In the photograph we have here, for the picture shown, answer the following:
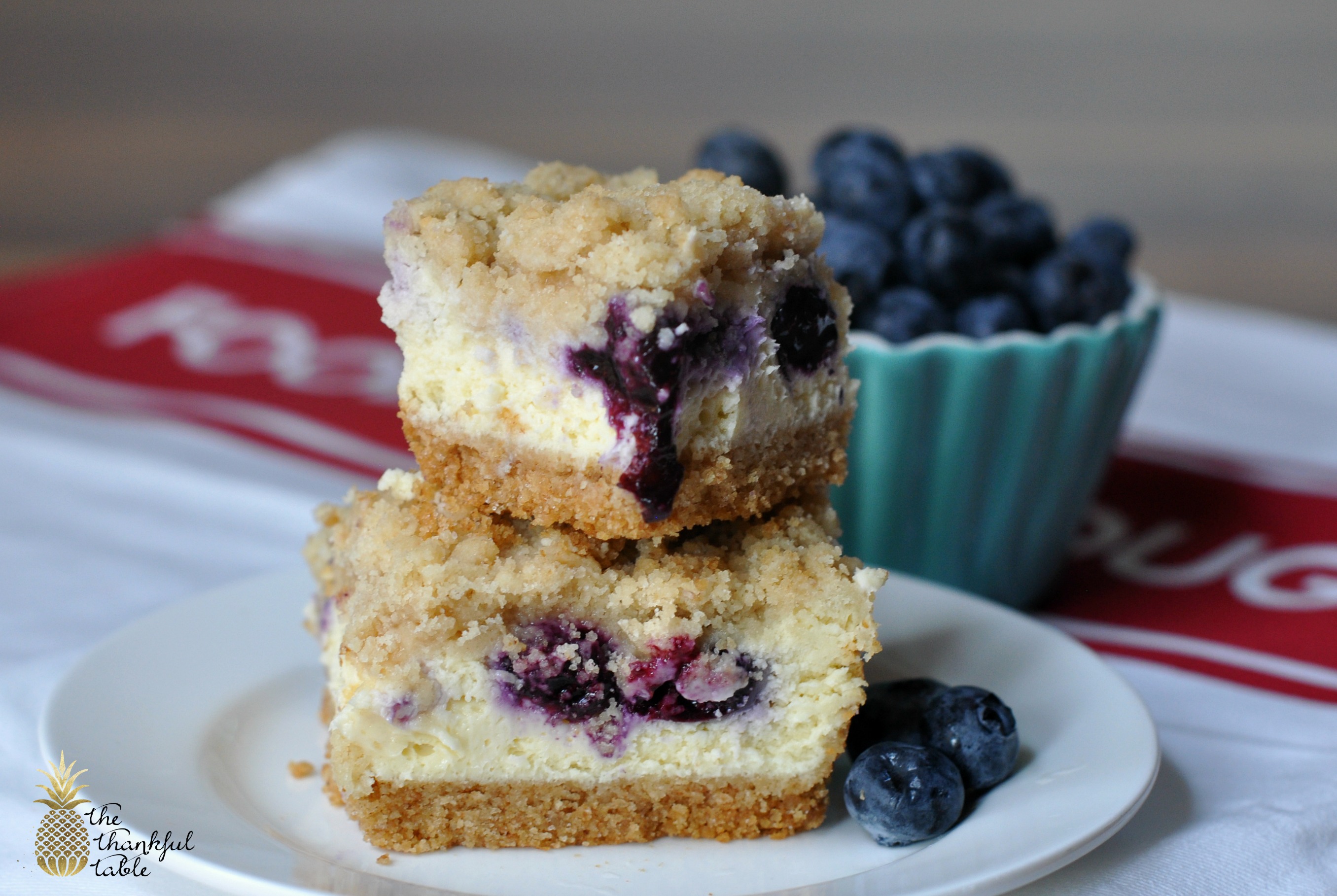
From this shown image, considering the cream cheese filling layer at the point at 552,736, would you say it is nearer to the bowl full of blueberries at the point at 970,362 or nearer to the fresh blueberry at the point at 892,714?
the fresh blueberry at the point at 892,714

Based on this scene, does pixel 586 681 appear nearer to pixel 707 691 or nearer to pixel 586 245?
pixel 707 691

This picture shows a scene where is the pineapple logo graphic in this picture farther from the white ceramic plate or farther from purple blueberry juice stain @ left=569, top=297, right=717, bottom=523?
purple blueberry juice stain @ left=569, top=297, right=717, bottom=523

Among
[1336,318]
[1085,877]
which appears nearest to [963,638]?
[1085,877]

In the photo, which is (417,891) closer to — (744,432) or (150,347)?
(744,432)

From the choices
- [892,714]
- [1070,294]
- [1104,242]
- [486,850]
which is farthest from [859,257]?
[486,850]

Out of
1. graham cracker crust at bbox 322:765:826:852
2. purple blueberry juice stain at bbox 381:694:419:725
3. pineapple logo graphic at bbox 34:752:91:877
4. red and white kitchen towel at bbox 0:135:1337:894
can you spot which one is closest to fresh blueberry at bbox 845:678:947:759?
graham cracker crust at bbox 322:765:826:852

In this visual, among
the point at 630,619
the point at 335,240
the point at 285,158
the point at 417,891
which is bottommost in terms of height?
the point at 285,158

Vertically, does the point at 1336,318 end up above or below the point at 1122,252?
below
